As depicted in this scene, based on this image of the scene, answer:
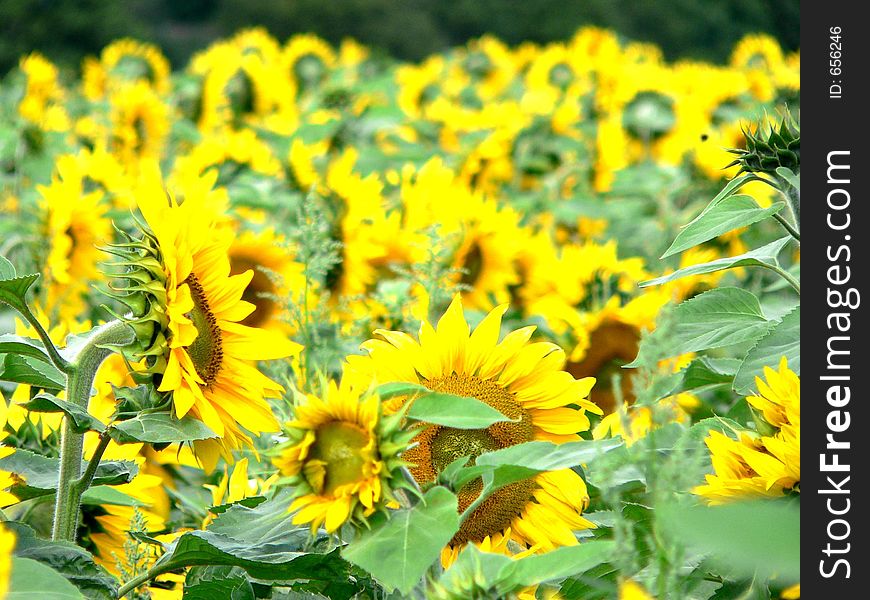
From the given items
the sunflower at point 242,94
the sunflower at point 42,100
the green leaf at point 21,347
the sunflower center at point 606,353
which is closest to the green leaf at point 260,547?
the green leaf at point 21,347

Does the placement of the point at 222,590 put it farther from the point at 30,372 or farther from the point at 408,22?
the point at 408,22

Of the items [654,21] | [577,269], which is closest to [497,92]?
[577,269]

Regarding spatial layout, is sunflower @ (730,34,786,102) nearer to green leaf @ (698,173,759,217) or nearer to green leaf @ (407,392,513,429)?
green leaf @ (698,173,759,217)

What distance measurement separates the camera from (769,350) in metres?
1.16

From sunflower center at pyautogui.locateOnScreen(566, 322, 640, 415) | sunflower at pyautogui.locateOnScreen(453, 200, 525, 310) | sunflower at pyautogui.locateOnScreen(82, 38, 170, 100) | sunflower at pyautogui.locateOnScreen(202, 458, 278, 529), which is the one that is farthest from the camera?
sunflower at pyautogui.locateOnScreen(82, 38, 170, 100)

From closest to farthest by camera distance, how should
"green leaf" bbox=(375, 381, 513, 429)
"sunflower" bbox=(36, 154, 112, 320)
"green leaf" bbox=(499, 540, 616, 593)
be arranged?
"green leaf" bbox=(499, 540, 616, 593)
"green leaf" bbox=(375, 381, 513, 429)
"sunflower" bbox=(36, 154, 112, 320)

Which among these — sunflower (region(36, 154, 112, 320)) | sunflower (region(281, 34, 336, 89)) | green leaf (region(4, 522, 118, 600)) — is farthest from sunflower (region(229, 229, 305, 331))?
sunflower (region(281, 34, 336, 89))

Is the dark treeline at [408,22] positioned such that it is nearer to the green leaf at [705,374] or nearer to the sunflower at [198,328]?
the green leaf at [705,374]

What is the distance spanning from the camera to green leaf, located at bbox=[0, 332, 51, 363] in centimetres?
108

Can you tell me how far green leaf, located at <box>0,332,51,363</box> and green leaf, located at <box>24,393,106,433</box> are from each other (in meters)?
0.05

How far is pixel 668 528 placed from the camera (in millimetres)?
746

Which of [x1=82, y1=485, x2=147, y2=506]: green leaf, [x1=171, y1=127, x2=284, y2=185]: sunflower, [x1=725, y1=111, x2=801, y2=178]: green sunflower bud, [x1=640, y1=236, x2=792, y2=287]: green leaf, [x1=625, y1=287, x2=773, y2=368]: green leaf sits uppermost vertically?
[x1=171, y1=127, x2=284, y2=185]: sunflower
